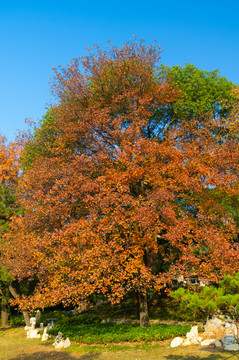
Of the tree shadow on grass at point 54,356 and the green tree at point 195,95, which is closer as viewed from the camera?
the tree shadow on grass at point 54,356

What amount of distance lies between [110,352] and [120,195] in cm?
744

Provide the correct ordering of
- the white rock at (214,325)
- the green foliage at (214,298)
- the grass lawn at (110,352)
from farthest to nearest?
1. the white rock at (214,325)
2. the grass lawn at (110,352)
3. the green foliage at (214,298)

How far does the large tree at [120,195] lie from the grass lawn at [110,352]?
2.37m

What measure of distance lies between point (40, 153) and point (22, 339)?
12562 millimetres

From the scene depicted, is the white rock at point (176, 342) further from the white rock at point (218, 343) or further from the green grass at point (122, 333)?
the white rock at point (218, 343)

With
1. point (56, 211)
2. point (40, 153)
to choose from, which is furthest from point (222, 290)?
point (40, 153)

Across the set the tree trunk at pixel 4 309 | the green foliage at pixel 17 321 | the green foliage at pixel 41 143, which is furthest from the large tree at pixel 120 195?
the green foliage at pixel 17 321

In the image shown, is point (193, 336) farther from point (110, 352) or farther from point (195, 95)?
point (195, 95)

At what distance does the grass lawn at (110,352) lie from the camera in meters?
12.1

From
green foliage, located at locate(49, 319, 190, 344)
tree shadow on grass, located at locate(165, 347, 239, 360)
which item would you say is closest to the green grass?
green foliage, located at locate(49, 319, 190, 344)

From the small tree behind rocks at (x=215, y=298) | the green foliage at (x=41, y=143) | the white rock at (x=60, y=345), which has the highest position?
the green foliage at (x=41, y=143)

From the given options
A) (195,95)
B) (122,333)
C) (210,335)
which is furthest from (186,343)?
(195,95)

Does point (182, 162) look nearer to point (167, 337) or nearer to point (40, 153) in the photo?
point (167, 337)

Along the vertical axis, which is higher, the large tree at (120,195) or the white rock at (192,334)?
the large tree at (120,195)
